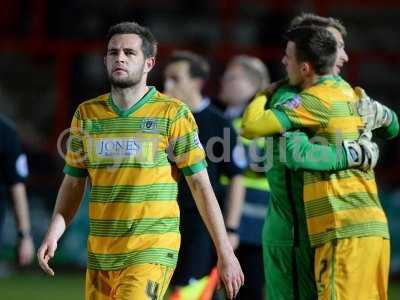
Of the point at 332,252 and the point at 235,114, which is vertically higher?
the point at 235,114

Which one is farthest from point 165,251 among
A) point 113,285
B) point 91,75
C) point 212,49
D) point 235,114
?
point 91,75

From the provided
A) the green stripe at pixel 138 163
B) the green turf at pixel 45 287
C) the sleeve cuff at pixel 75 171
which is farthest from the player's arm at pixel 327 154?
the green turf at pixel 45 287

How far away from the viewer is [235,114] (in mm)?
8977

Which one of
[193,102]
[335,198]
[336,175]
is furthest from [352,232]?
[193,102]

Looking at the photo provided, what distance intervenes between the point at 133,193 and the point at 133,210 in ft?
0.28

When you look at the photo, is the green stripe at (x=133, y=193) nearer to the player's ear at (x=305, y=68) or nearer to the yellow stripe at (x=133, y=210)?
the yellow stripe at (x=133, y=210)

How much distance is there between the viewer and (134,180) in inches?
223

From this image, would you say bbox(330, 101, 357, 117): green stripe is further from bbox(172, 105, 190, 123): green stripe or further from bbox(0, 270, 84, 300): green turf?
bbox(0, 270, 84, 300): green turf

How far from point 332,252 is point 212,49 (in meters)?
9.30

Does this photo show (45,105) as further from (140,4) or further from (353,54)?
(353,54)

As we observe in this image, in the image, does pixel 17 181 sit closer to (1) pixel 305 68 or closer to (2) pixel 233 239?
(2) pixel 233 239

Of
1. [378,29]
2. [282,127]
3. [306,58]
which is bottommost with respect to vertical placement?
[282,127]

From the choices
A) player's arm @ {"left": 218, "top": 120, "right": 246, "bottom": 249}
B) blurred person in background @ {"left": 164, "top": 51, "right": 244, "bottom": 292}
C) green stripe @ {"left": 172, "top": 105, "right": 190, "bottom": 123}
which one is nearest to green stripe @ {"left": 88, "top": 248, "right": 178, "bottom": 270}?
green stripe @ {"left": 172, "top": 105, "right": 190, "bottom": 123}

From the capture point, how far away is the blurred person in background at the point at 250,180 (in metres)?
8.16
